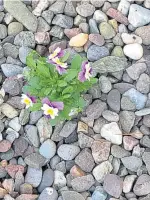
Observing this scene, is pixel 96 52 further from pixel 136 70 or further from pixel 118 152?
pixel 118 152

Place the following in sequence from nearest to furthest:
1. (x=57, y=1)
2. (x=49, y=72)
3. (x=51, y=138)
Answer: (x=49, y=72)
(x=51, y=138)
(x=57, y=1)

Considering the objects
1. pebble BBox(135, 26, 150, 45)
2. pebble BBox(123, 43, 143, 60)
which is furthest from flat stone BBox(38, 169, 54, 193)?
pebble BBox(135, 26, 150, 45)

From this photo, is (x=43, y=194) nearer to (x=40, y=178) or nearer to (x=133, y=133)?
(x=40, y=178)

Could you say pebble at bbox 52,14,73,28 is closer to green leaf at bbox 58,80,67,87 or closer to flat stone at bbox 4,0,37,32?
flat stone at bbox 4,0,37,32

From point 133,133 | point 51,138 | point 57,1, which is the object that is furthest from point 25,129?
point 57,1

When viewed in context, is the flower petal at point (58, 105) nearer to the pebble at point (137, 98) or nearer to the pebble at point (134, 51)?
the pebble at point (137, 98)

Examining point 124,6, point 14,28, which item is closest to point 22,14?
point 14,28
